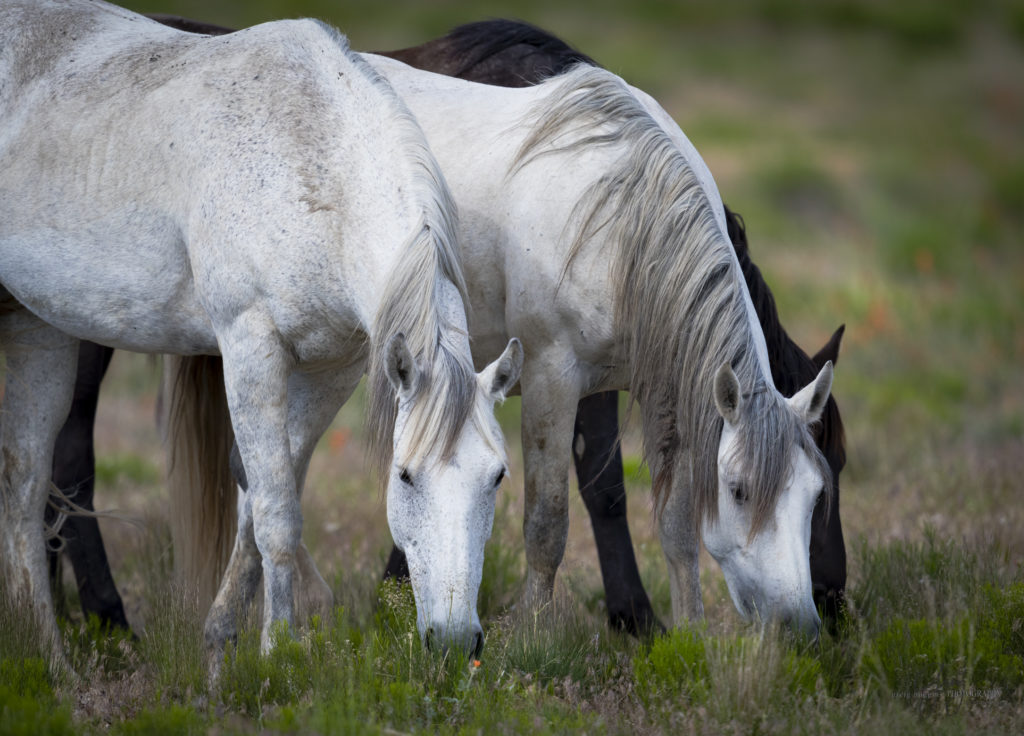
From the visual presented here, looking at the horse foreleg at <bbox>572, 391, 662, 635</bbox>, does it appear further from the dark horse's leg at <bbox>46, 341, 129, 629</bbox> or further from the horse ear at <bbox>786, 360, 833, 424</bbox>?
the dark horse's leg at <bbox>46, 341, 129, 629</bbox>

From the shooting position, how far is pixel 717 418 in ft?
11.9

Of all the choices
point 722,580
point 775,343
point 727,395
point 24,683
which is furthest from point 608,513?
point 24,683

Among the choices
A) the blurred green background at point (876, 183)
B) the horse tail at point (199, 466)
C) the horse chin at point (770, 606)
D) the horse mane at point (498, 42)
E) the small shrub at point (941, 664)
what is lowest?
the blurred green background at point (876, 183)

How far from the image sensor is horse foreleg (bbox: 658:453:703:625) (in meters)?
4.18

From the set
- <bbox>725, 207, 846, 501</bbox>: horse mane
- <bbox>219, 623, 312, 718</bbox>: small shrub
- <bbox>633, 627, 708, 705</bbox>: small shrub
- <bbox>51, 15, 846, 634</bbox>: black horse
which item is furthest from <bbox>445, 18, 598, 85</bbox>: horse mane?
<bbox>219, 623, 312, 718</bbox>: small shrub

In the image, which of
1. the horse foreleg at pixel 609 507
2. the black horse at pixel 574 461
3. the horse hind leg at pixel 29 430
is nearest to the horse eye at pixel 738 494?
the black horse at pixel 574 461

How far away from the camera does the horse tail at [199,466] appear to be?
4.84 m

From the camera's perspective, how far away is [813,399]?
364 centimetres

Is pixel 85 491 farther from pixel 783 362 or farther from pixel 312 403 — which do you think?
pixel 783 362

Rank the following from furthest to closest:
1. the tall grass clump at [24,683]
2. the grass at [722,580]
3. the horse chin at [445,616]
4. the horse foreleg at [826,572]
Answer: the horse foreleg at [826,572] → the grass at [722,580] → the horse chin at [445,616] → the tall grass clump at [24,683]

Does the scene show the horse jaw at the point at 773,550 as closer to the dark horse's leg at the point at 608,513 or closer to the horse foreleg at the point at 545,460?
the horse foreleg at the point at 545,460

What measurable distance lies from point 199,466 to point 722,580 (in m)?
2.50

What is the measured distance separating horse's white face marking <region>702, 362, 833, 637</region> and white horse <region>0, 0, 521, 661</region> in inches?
31.2

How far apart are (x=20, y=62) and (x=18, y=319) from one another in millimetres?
1030
